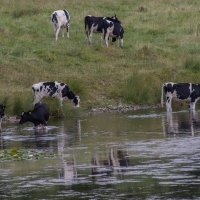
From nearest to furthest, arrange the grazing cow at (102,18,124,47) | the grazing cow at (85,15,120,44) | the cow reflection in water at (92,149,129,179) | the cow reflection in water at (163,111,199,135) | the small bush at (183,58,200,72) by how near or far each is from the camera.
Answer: the cow reflection in water at (92,149,129,179), the cow reflection in water at (163,111,199,135), the small bush at (183,58,200,72), the grazing cow at (85,15,120,44), the grazing cow at (102,18,124,47)

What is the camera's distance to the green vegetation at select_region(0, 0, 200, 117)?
27345 mm

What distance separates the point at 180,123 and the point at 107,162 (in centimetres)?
746

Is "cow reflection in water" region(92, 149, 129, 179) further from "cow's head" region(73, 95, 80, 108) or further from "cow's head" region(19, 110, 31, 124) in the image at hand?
"cow's head" region(73, 95, 80, 108)

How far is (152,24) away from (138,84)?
13.6 m

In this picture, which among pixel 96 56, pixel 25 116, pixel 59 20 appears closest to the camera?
pixel 25 116

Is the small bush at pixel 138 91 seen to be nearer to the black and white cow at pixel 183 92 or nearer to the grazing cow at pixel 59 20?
the black and white cow at pixel 183 92

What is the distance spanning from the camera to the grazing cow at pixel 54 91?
24.7 meters

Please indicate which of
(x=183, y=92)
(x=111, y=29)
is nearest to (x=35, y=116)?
(x=183, y=92)

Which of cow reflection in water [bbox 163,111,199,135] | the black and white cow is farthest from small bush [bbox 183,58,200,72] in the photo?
cow reflection in water [bbox 163,111,199,135]

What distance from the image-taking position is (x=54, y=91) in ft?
81.6

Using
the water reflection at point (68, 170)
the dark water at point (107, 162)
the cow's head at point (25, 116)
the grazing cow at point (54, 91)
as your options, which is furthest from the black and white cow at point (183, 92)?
the water reflection at point (68, 170)

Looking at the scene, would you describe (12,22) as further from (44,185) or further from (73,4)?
(44,185)

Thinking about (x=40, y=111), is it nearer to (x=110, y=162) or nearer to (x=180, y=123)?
(x=180, y=123)

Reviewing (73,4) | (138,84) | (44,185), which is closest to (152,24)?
(73,4)
